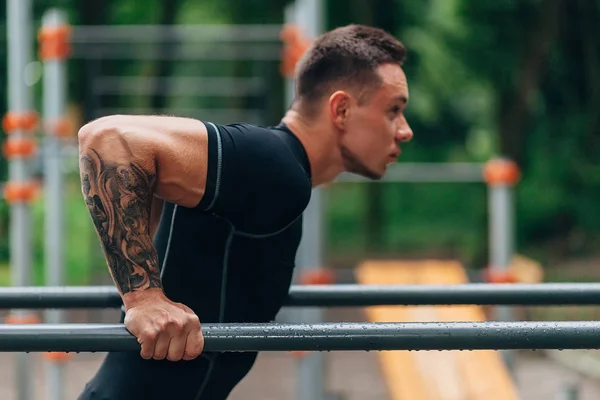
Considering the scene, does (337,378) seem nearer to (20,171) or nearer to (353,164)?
(20,171)

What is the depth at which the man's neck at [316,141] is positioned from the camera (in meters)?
2.14

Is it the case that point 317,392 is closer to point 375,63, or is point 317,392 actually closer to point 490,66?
point 375,63

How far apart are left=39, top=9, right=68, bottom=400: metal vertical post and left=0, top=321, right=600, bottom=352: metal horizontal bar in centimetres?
341

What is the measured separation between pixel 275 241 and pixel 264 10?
1426 cm

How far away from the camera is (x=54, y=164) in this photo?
523cm

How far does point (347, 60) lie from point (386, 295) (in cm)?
65

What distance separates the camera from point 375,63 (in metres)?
2.13

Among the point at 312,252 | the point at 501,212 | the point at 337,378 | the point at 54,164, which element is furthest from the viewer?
the point at 337,378

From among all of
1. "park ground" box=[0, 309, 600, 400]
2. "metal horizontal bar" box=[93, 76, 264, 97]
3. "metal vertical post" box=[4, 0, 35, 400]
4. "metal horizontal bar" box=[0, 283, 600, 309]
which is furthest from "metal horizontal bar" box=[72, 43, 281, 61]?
"metal horizontal bar" box=[0, 283, 600, 309]

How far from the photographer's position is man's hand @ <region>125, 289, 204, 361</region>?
1.69m

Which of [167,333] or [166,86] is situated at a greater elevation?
[167,333]

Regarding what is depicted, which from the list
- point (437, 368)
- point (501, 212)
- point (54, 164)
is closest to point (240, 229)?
point (54, 164)

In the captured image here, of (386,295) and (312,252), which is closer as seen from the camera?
(386,295)

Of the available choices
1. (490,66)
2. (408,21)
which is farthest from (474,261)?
(408,21)
